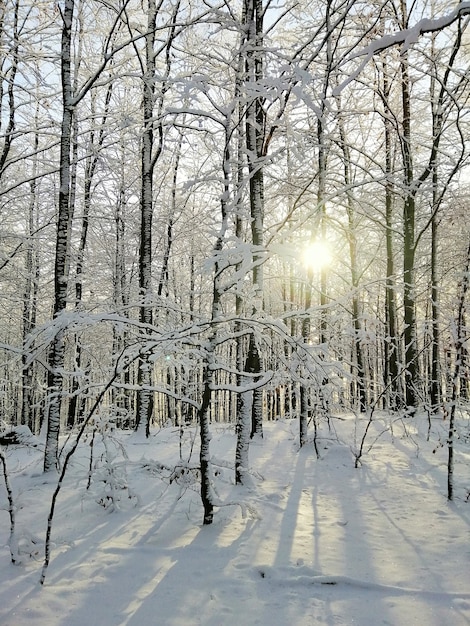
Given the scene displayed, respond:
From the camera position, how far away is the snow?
2.98m

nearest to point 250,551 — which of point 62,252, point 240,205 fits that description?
point 240,205

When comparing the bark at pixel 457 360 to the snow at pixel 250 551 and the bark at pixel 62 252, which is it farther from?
the bark at pixel 62 252

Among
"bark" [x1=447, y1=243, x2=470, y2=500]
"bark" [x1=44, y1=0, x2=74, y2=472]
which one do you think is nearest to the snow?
"bark" [x1=447, y1=243, x2=470, y2=500]

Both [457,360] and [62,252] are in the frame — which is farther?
[62,252]

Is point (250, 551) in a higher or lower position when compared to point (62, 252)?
lower

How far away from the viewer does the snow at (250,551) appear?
298cm

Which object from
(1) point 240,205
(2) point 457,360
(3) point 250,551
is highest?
(1) point 240,205

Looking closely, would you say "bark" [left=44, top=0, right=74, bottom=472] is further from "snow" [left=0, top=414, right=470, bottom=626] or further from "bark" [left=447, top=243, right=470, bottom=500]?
"bark" [left=447, top=243, right=470, bottom=500]

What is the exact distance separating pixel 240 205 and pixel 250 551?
3.45 meters

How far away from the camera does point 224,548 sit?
13.1ft

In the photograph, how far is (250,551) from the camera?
3.93 metres

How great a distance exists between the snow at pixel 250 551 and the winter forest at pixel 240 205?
368 mm

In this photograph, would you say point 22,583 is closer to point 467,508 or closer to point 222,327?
point 222,327

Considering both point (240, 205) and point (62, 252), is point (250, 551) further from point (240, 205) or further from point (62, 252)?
point (62, 252)
